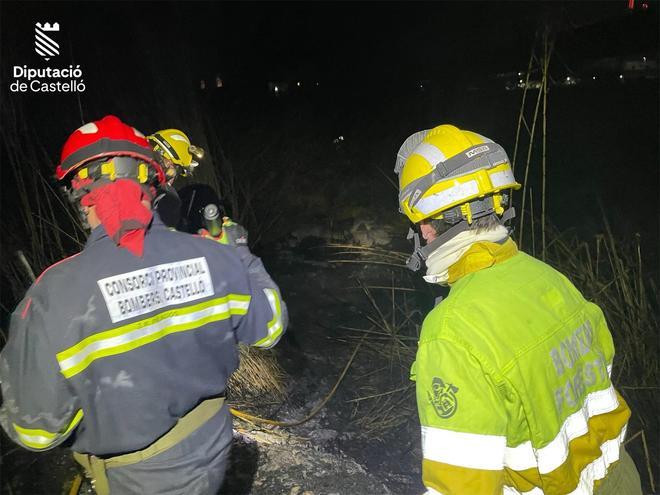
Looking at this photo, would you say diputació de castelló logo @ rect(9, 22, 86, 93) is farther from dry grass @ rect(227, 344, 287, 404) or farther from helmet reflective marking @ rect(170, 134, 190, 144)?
dry grass @ rect(227, 344, 287, 404)

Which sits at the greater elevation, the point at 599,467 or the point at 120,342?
the point at 120,342

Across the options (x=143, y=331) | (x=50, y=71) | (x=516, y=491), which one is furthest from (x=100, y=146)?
(x=50, y=71)

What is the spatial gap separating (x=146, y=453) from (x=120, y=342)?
0.48 metres

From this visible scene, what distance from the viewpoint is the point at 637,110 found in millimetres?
12414

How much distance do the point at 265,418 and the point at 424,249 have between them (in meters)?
2.90

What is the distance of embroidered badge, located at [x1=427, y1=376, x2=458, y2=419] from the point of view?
1317 mm

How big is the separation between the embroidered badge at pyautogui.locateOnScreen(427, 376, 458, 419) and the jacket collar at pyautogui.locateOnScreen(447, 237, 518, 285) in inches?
15.7

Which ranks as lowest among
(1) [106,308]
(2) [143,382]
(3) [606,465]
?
(3) [606,465]

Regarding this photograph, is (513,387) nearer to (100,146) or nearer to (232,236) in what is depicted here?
(232,236)

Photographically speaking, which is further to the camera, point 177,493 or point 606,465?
point 177,493

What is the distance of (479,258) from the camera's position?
62.3 inches

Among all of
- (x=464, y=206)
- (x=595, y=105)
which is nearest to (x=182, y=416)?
(x=464, y=206)

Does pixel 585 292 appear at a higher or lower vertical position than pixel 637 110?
lower

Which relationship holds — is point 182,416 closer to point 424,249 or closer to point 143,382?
point 143,382
